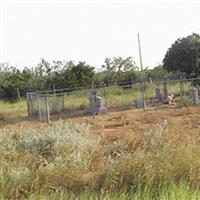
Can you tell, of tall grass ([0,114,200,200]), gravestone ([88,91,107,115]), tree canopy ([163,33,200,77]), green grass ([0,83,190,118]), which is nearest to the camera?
tall grass ([0,114,200,200])

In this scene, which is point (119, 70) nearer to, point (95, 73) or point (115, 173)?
point (95, 73)

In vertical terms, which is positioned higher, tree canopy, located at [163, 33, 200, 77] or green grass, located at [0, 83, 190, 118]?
tree canopy, located at [163, 33, 200, 77]

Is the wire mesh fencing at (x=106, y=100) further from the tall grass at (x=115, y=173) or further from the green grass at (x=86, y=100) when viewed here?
the tall grass at (x=115, y=173)

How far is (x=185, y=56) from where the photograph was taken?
35.8m

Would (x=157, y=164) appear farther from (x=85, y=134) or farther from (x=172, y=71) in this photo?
(x=172, y=71)

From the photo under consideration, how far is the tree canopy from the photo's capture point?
35.6 meters

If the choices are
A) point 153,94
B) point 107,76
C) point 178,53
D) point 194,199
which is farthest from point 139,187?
point 107,76

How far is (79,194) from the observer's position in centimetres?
711

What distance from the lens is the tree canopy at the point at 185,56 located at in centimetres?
3562

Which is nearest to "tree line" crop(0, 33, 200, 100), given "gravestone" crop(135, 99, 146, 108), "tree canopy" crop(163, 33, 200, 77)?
"tree canopy" crop(163, 33, 200, 77)

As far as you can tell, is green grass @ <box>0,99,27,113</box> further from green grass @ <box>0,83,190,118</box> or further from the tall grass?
the tall grass

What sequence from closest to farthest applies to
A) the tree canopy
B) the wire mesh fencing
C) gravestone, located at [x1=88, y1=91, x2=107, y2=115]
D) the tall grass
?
1. the tall grass
2. gravestone, located at [x1=88, y1=91, x2=107, y2=115]
3. the wire mesh fencing
4. the tree canopy

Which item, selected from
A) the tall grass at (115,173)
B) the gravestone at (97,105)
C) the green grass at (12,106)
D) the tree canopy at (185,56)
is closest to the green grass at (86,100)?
the gravestone at (97,105)

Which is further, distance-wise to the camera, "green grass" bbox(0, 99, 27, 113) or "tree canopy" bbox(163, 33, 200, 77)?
"tree canopy" bbox(163, 33, 200, 77)
